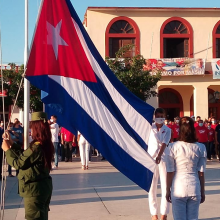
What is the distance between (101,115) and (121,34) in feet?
73.5

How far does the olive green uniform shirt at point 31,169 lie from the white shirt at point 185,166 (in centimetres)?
145

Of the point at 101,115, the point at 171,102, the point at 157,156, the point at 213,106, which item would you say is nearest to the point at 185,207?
the point at 101,115

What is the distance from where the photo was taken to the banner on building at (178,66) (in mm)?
27359

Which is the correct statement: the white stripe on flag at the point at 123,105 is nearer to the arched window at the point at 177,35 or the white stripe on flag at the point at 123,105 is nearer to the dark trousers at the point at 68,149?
the dark trousers at the point at 68,149

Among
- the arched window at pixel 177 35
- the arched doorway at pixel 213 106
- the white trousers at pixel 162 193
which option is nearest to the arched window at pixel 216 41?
the arched window at pixel 177 35

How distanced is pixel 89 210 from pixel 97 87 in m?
2.86

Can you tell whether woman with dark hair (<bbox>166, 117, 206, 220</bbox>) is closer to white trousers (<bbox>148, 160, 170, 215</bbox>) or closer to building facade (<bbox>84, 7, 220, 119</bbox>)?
white trousers (<bbox>148, 160, 170, 215</bbox>)

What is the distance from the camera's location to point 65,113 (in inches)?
244

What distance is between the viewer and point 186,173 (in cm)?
507

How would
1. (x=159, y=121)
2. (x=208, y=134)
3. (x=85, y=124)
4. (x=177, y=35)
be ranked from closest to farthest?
(x=85, y=124)
(x=159, y=121)
(x=208, y=134)
(x=177, y=35)

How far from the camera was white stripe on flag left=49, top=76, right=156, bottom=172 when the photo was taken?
6.22 m

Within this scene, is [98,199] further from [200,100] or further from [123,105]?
[200,100]

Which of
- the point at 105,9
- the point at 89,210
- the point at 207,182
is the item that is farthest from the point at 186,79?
the point at 89,210

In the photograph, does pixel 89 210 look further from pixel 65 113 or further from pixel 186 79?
pixel 186 79
